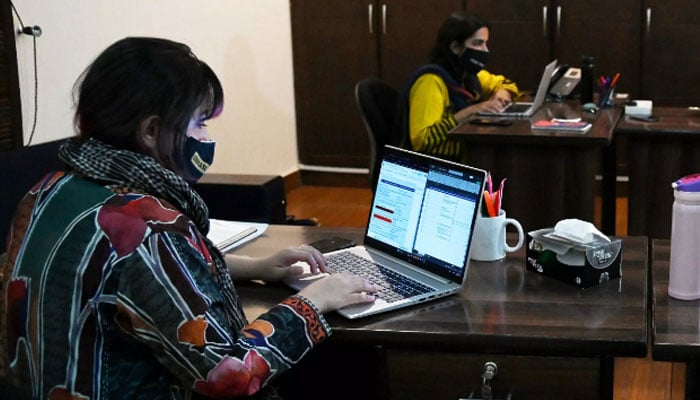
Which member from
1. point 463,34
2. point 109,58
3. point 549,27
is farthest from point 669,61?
point 109,58

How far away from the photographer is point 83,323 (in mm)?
1444

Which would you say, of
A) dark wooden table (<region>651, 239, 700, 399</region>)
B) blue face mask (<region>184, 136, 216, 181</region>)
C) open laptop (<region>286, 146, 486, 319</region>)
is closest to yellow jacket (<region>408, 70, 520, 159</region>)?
open laptop (<region>286, 146, 486, 319</region>)

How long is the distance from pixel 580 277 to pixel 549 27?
3.60 m

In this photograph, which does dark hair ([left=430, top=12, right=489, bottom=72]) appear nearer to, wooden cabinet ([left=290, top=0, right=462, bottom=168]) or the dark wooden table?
wooden cabinet ([left=290, top=0, right=462, bottom=168])

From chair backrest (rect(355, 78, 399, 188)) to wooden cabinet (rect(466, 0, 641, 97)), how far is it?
1344 mm

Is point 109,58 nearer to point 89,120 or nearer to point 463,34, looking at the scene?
point 89,120

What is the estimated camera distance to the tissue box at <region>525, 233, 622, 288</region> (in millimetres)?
1831

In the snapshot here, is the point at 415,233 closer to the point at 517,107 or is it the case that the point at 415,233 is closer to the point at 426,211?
the point at 426,211

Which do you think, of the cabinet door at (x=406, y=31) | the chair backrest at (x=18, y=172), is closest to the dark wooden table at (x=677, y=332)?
the chair backrest at (x=18, y=172)

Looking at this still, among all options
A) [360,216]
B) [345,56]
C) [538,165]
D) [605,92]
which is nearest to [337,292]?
[538,165]

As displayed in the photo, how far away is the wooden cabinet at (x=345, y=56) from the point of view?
541 centimetres

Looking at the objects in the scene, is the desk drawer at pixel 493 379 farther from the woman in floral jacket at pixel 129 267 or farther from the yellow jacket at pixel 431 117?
the yellow jacket at pixel 431 117

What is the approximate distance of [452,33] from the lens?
161 inches

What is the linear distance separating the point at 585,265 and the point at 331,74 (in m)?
3.96
